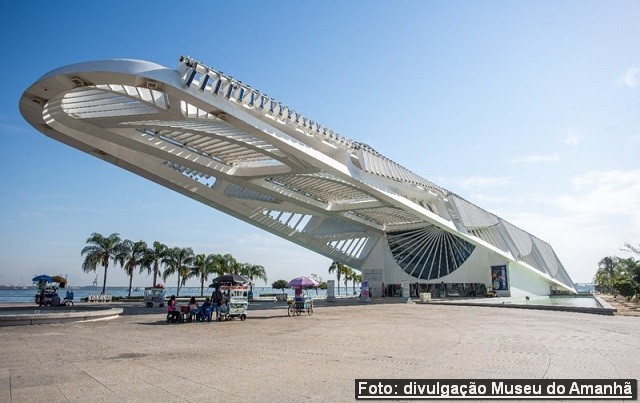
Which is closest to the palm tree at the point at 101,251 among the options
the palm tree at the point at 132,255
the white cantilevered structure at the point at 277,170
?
the palm tree at the point at 132,255

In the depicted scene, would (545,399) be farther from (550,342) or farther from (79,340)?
(79,340)

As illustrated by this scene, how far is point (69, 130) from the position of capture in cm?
2488

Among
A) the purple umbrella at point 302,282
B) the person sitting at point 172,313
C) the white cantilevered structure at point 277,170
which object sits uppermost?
the white cantilevered structure at point 277,170

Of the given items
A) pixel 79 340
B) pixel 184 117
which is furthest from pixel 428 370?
pixel 184 117

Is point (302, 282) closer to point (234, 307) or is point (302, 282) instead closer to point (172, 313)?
point (234, 307)

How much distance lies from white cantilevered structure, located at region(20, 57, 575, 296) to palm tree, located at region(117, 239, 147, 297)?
2190 cm

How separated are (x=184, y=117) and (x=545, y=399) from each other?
1852 cm

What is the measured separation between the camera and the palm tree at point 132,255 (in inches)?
2115

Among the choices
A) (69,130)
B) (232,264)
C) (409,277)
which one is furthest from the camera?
(232,264)

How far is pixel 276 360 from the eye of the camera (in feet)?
27.5

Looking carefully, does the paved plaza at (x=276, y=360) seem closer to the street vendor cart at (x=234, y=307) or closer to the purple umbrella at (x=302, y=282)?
the street vendor cart at (x=234, y=307)
